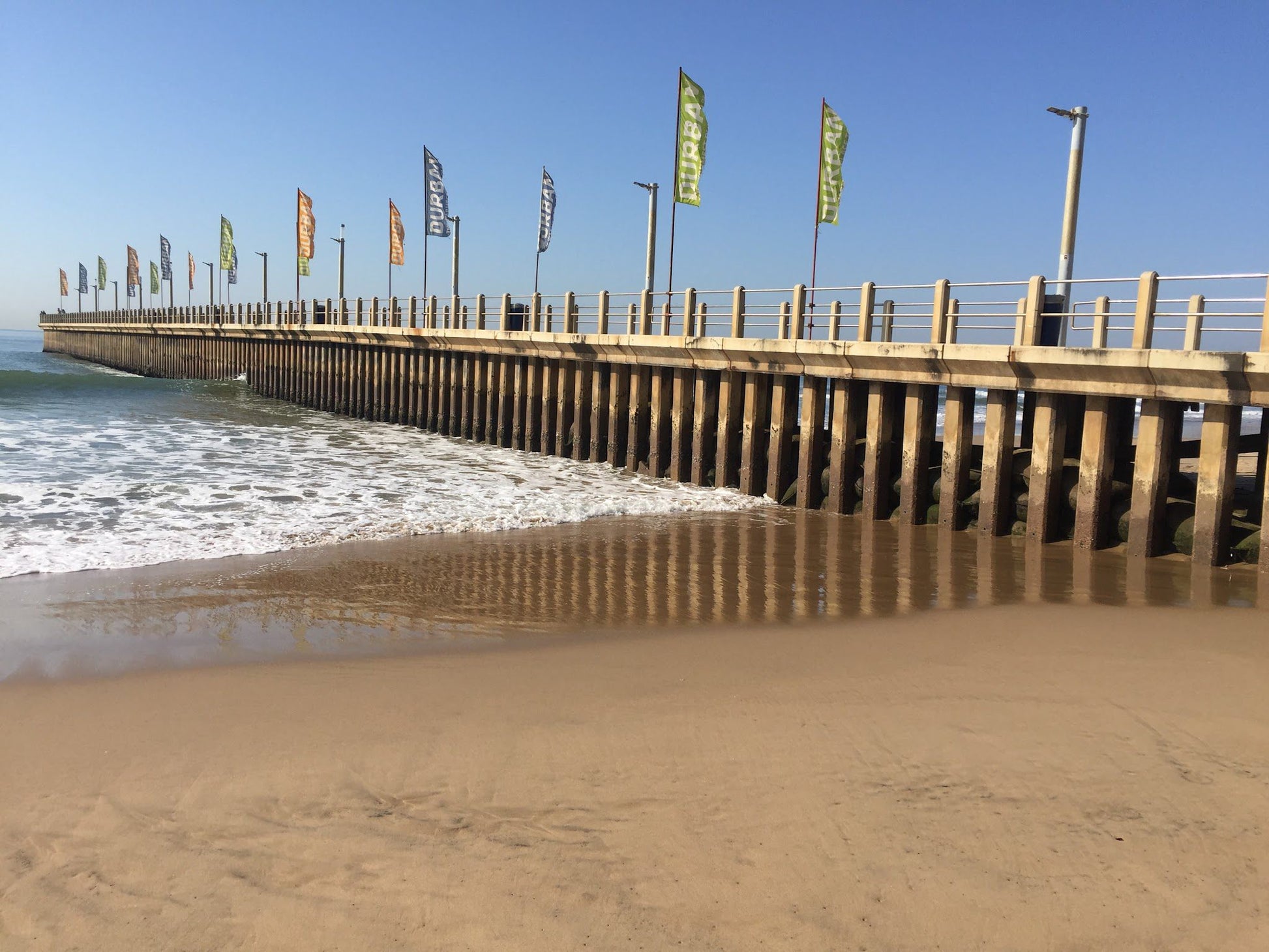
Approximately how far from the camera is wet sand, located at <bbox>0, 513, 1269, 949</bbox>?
11.2 ft

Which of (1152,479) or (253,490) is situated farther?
(253,490)

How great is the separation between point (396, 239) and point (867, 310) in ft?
108

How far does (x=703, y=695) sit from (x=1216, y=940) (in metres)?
2.97

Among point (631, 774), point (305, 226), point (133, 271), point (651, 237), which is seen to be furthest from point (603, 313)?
point (133, 271)

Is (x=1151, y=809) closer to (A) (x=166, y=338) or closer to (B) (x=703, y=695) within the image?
(B) (x=703, y=695)

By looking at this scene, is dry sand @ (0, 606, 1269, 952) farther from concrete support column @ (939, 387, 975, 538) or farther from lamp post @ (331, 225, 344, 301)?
lamp post @ (331, 225, 344, 301)

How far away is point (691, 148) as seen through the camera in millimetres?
23516

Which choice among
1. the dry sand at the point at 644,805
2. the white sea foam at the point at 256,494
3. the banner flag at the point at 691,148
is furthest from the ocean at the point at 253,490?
the banner flag at the point at 691,148

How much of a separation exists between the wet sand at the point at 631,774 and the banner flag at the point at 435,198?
31358 millimetres

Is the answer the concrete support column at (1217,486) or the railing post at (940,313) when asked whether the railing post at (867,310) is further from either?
the concrete support column at (1217,486)

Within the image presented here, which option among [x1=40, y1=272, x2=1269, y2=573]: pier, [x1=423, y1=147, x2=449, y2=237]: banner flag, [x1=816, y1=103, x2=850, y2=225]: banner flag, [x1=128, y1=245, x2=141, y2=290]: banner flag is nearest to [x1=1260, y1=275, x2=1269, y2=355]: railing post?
[x1=40, y1=272, x2=1269, y2=573]: pier

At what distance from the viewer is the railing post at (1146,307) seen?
10914 millimetres

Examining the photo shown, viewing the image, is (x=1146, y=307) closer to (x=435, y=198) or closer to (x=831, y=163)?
(x=831, y=163)

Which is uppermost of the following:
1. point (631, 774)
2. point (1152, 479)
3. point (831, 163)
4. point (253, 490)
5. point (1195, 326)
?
point (831, 163)
